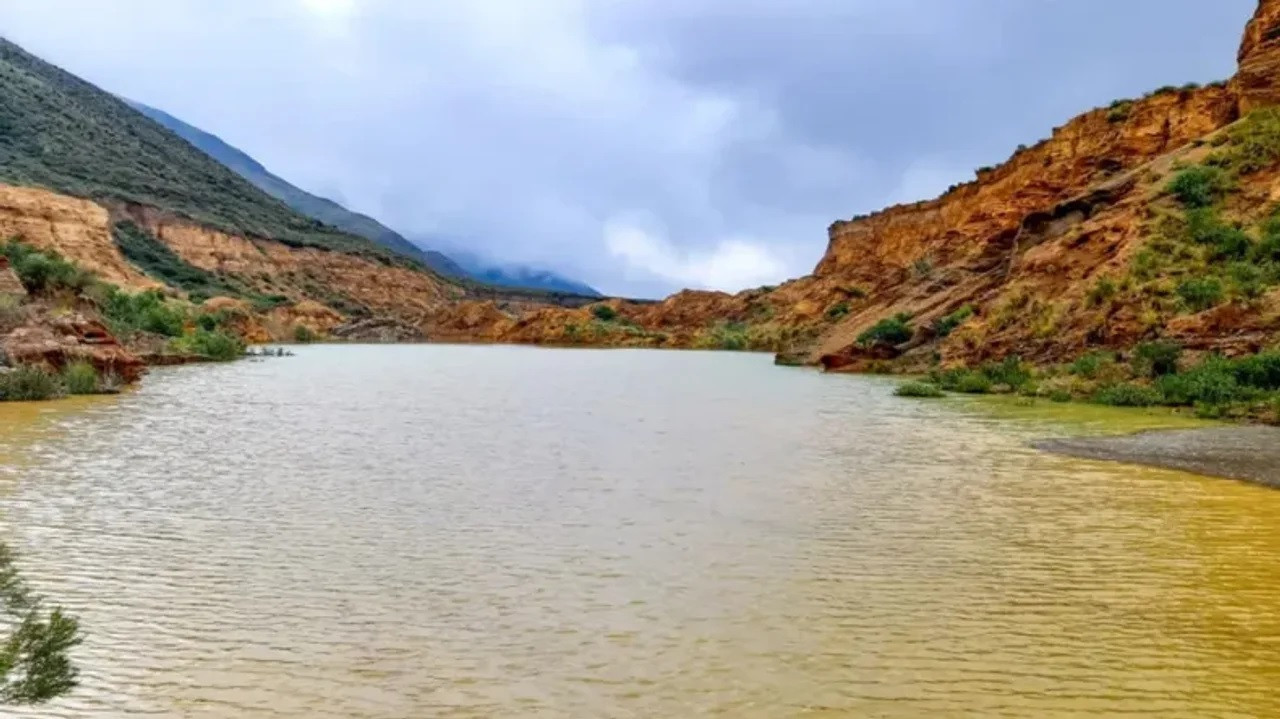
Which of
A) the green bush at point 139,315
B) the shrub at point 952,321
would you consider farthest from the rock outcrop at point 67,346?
the shrub at point 952,321

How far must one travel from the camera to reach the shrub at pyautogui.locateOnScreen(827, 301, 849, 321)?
66.8 metres

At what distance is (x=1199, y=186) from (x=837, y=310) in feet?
126

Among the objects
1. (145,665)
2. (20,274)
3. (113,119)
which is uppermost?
(113,119)

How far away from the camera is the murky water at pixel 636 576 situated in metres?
5.38

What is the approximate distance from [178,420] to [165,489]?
775 centimetres

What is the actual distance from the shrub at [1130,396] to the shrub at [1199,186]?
36.0 ft

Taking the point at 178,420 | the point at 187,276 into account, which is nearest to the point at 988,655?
the point at 178,420

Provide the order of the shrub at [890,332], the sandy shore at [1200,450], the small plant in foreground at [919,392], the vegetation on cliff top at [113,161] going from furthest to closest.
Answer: the vegetation on cliff top at [113,161], the shrub at [890,332], the small plant in foreground at [919,392], the sandy shore at [1200,450]

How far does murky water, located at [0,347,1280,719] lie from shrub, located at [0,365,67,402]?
17.3ft

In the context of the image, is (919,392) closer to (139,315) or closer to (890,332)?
(890,332)

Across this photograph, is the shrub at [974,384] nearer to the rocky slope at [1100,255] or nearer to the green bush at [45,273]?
the rocky slope at [1100,255]

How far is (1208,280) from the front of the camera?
25781 millimetres

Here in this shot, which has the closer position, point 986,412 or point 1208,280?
point 986,412

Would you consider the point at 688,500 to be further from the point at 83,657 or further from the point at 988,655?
the point at 83,657
